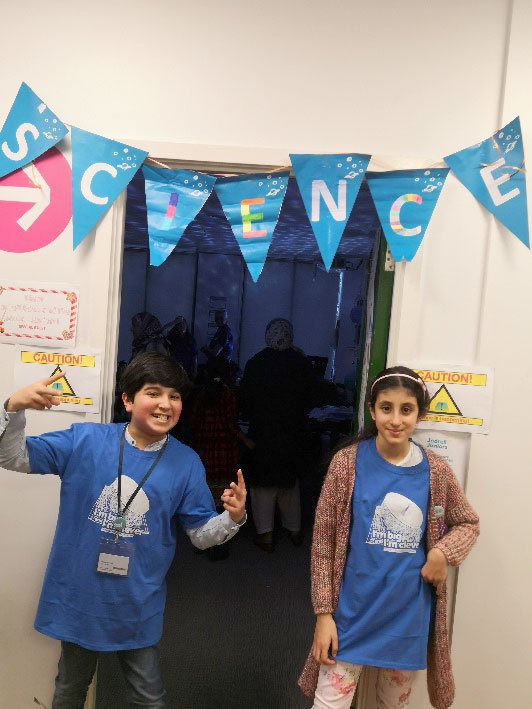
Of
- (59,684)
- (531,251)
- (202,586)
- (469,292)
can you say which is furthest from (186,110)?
(202,586)

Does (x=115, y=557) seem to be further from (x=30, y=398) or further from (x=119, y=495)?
(x=30, y=398)

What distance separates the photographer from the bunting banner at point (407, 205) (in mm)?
1991

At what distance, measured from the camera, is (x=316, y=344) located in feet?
26.8

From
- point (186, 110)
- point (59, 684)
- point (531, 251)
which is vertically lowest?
point (59, 684)

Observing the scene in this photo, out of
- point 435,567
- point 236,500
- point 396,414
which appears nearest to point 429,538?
point 435,567

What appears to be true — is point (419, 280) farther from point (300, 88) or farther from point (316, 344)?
point (316, 344)

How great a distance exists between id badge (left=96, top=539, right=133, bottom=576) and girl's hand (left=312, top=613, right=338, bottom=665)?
63 centimetres

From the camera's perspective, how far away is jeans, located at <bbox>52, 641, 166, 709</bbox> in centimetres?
180

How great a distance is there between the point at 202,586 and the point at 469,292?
2408 mm

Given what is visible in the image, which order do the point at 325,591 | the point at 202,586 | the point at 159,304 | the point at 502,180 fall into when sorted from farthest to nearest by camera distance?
the point at 159,304
the point at 202,586
the point at 502,180
the point at 325,591

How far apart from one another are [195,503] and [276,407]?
2051 millimetres

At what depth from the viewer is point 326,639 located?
1747mm

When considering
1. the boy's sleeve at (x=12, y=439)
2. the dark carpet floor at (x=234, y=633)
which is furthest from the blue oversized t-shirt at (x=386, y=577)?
the boy's sleeve at (x=12, y=439)

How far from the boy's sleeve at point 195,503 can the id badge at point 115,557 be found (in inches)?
7.4
